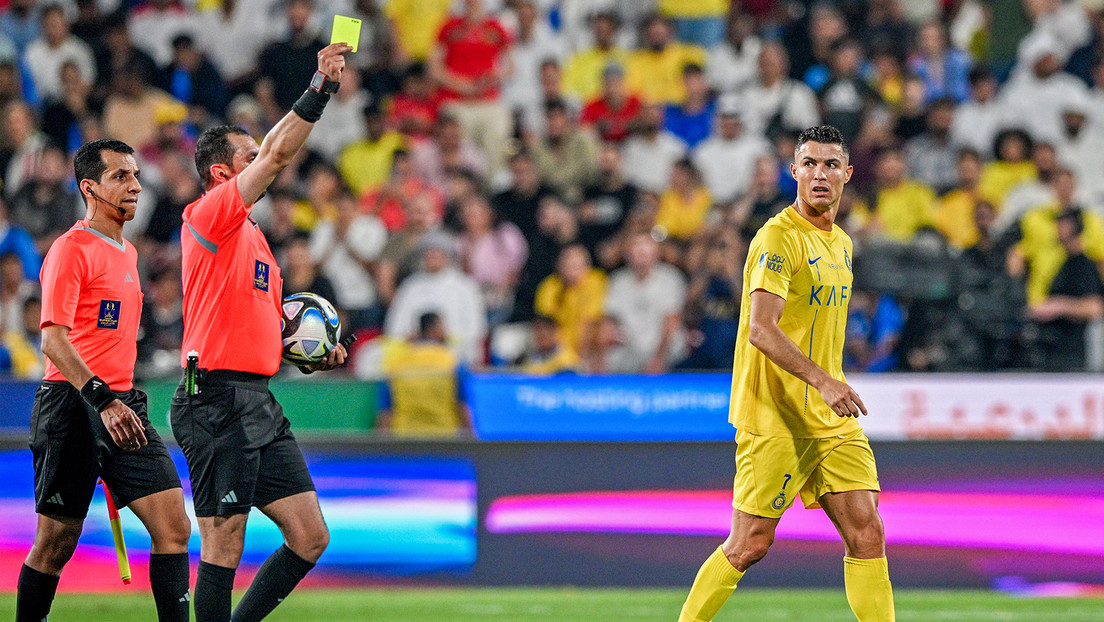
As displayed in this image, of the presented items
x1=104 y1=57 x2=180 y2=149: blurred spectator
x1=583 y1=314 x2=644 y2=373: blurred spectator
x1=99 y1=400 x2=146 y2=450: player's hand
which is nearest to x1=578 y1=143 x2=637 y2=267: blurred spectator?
x1=583 y1=314 x2=644 y2=373: blurred spectator

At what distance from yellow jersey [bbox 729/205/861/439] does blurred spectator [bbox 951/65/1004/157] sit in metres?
8.33

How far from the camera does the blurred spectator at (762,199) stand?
1215 cm

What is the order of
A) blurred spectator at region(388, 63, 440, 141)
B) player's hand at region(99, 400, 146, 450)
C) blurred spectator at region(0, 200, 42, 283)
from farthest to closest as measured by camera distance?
blurred spectator at region(388, 63, 440, 141)
blurred spectator at region(0, 200, 42, 283)
player's hand at region(99, 400, 146, 450)

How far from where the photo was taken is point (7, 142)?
1323 centimetres

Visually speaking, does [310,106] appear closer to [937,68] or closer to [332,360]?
[332,360]

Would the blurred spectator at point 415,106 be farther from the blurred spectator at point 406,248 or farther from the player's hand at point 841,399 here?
the player's hand at point 841,399

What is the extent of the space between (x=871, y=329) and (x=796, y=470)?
230 inches

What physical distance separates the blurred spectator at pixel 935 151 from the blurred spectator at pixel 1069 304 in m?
1.57

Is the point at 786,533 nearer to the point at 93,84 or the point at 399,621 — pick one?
the point at 399,621

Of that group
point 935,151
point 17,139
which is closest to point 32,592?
point 17,139

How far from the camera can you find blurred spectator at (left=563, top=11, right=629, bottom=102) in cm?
1412

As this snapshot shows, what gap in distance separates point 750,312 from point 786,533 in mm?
3914

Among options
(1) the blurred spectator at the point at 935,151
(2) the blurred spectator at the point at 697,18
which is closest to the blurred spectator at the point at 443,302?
(2) the blurred spectator at the point at 697,18

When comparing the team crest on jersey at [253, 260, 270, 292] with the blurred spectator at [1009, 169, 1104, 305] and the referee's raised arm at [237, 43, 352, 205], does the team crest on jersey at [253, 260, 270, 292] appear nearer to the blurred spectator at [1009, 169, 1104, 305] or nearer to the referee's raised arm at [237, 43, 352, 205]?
the referee's raised arm at [237, 43, 352, 205]
